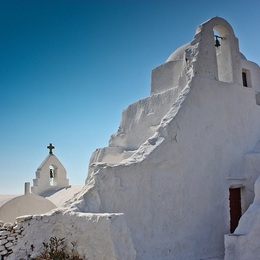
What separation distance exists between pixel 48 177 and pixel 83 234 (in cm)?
1025

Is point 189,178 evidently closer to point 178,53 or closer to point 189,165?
point 189,165

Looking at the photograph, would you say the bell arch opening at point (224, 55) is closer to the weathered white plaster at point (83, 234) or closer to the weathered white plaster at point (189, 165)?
the weathered white plaster at point (189, 165)

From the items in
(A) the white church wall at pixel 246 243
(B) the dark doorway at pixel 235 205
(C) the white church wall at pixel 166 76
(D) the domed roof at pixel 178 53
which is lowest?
(A) the white church wall at pixel 246 243

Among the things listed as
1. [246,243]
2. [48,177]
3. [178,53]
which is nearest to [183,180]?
[246,243]

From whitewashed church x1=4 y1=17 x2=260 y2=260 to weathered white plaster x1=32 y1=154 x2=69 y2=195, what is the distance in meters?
4.93

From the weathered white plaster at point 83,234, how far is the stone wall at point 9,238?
0.10 meters

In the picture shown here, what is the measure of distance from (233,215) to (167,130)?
344cm

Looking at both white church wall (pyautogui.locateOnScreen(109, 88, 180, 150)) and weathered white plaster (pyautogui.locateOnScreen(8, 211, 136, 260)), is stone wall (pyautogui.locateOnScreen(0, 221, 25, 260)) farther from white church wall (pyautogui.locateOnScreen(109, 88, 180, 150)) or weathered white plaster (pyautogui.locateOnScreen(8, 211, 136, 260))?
white church wall (pyautogui.locateOnScreen(109, 88, 180, 150))

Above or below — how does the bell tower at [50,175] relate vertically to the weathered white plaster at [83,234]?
above

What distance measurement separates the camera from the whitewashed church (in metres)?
7.60

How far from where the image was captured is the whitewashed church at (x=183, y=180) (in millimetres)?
7602

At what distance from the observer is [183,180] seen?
9.23 metres

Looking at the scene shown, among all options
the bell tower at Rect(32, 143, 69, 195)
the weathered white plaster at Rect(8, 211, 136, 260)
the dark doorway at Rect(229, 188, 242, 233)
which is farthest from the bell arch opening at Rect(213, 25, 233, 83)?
the bell tower at Rect(32, 143, 69, 195)

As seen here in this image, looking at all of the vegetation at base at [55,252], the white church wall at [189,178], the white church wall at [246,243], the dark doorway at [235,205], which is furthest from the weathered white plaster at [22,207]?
the white church wall at [246,243]
